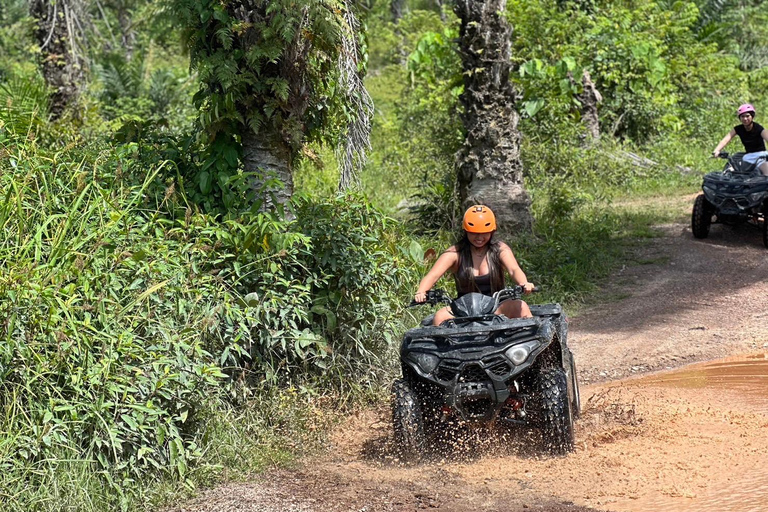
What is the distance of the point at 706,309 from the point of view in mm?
9742

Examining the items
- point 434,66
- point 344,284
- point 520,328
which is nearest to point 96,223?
point 344,284

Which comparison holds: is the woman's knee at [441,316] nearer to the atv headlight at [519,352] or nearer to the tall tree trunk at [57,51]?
the atv headlight at [519,352]

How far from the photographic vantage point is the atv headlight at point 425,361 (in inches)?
231

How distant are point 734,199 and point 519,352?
703cm

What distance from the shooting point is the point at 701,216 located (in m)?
12.2

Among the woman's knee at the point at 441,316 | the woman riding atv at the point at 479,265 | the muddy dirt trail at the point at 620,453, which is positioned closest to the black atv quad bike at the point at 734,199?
the muddy dirt trail at the point at 620,453

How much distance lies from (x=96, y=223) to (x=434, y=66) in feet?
44.3

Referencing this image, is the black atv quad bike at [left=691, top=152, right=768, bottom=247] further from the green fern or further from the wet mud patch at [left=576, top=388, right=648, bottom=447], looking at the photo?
the green fern

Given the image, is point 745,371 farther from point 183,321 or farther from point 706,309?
point 183,321

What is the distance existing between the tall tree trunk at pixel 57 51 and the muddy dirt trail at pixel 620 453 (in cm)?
823

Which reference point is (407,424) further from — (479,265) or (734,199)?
(734,199)

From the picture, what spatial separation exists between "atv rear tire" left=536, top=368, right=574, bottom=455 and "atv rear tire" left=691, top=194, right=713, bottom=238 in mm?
7004

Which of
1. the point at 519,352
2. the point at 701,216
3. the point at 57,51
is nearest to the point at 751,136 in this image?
the point at 701,216

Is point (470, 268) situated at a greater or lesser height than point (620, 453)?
greater
